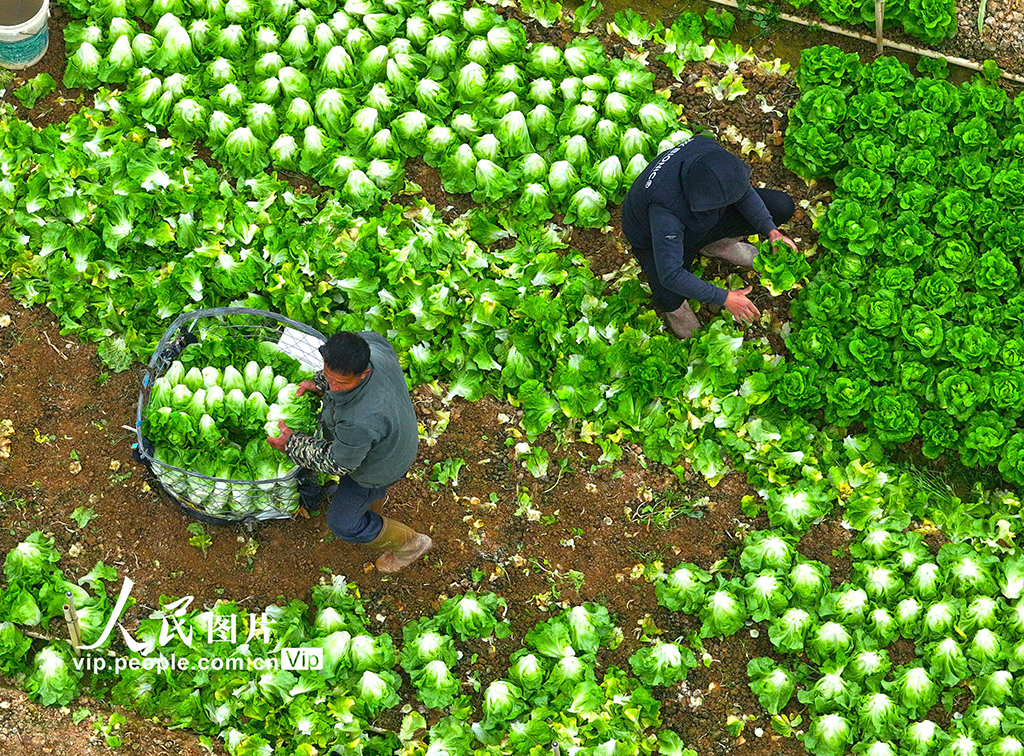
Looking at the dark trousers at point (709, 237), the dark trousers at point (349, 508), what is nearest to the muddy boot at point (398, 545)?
the dark trousers at point (349, 508)

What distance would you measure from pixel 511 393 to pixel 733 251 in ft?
5.52

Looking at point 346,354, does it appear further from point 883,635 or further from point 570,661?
point 883,635

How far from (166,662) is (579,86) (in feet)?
14.4

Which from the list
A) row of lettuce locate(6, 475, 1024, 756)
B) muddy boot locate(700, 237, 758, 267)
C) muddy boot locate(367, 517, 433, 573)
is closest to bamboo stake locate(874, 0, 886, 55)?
muddy boot locate(700, 237, 758, 267)

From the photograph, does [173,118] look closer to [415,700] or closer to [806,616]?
[415,700]

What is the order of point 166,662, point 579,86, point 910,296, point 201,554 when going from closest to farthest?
point 166,662 < point 201,554 < point 910,296 < point 579,86

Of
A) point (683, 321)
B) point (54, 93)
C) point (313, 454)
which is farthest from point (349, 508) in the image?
point (54, 93)

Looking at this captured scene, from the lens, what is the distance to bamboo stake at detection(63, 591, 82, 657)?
16.2 ft

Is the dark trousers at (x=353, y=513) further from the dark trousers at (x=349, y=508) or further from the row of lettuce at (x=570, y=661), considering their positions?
the row of lettuce at (x=570, y=661)

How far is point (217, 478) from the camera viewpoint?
5188 millimetres

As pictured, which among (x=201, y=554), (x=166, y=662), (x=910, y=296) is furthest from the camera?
(x=910, y=296)

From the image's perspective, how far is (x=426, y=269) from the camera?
5949 mm

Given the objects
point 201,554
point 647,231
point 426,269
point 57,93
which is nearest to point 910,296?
point 647,231

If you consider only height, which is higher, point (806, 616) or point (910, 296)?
point (910, 296)
